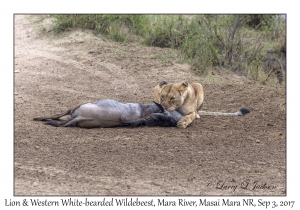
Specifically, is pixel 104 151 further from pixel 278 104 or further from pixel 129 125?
pixel 278 104

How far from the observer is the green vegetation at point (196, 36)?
12125 mm

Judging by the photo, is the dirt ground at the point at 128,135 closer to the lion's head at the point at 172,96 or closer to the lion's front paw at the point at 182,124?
the lion's front paw at the point at 182,124

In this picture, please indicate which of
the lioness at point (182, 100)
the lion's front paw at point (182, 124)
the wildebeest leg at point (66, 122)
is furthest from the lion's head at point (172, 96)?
the wildebeest leg at point (66, 122)

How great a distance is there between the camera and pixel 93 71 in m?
11.3

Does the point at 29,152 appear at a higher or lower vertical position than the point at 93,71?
lower

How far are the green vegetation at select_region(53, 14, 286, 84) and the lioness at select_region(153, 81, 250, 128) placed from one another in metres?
2.67

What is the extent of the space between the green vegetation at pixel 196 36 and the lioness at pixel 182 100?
267 centimetres

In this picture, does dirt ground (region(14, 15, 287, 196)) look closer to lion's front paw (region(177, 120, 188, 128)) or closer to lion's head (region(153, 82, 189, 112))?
lion's front paw (region(177, 120, 188, 128))

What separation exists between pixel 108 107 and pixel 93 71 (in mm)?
3420

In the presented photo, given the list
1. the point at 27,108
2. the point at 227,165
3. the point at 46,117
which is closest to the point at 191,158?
the point at 227,165

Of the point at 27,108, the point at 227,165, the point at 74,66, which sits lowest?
the point at 227,165

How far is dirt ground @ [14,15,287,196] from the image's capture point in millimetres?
5914

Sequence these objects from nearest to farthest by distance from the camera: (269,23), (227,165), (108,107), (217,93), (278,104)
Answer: (227,165) < (108,107) < (278,104) < (217,93) < (269,23)

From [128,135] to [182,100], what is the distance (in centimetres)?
124
